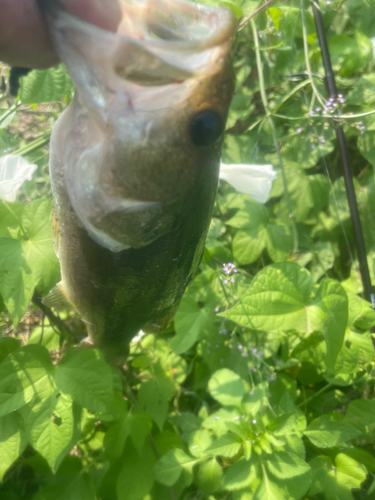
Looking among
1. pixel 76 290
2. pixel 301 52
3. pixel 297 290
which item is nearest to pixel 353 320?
pixel 297 290

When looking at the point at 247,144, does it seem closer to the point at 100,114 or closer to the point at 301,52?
the point at 301,52

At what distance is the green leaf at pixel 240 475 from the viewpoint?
90cm

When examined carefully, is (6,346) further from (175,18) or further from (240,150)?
(240,150)

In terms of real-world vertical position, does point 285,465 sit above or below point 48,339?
below

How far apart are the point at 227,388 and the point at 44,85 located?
42.6 inches

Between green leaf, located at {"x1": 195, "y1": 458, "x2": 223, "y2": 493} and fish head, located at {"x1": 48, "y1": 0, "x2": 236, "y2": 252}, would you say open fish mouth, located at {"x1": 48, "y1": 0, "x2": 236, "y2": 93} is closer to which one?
fish head, located at {"x1": 48, "y1": 0, "x2": 236, "y2": 252}

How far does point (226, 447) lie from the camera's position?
0.94m

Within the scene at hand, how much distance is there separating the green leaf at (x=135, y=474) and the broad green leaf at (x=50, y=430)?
0.31 meters

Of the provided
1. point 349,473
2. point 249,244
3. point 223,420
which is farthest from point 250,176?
point 349,473

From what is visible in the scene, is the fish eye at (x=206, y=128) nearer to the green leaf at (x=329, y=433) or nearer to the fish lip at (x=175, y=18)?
the fish lip at (x=175, y=18)

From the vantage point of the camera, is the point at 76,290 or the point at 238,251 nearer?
the point at 76,290

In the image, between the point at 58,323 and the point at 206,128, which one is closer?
the point at 206,128

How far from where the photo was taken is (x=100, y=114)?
49 cm

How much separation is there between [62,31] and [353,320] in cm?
107
